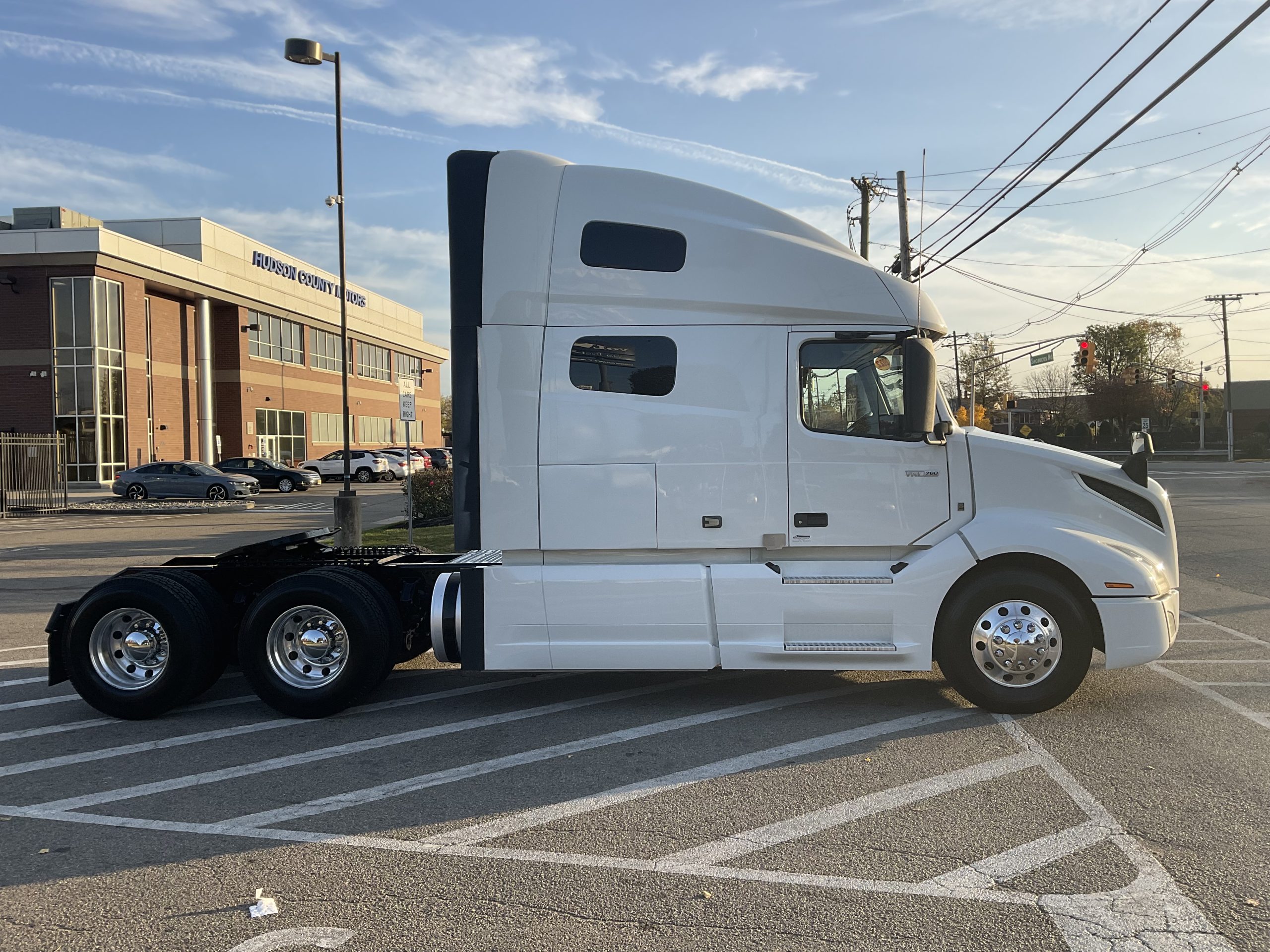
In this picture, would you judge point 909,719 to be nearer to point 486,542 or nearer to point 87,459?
point 486,542

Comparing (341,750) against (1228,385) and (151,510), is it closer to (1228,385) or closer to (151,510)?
(151,510)

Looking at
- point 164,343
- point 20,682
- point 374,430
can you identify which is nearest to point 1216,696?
point 20,682

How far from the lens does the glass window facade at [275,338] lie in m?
48.2

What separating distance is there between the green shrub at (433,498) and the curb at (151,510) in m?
8.73

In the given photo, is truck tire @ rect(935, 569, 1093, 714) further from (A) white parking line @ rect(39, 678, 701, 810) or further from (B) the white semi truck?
(A) white parking line @ rect(39, 678, 701, 810)

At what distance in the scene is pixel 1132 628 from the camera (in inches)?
234

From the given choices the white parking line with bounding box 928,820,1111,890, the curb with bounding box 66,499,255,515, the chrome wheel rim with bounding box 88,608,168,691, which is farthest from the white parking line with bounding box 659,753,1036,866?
the curb with bounding box 66,499,255,515

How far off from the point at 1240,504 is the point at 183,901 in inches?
1067

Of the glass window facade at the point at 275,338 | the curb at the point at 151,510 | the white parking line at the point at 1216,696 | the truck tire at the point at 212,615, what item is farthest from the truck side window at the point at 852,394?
the glass window facade at the point at 275,338

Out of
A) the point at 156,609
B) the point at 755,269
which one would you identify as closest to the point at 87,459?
the point at 156,609

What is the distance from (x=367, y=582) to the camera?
641cm

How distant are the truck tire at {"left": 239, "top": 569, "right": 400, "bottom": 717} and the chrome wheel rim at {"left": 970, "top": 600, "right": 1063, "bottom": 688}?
385cm

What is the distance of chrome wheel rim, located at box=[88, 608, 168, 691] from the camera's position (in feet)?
21.0

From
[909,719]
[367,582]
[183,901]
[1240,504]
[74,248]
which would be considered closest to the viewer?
[183,901]
